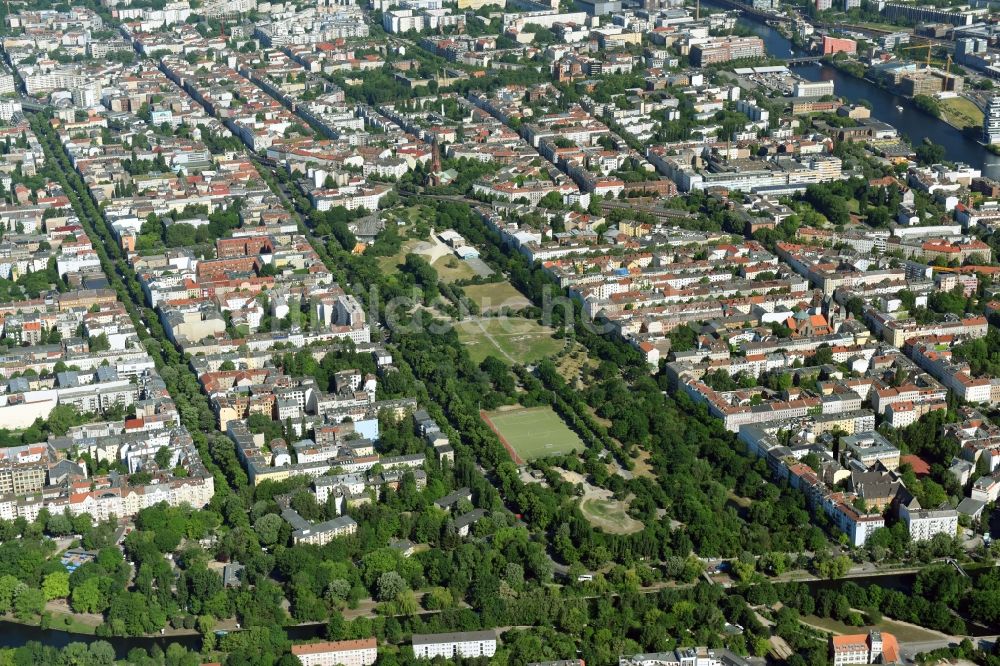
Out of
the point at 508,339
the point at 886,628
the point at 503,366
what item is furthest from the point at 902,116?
the point at 886,628

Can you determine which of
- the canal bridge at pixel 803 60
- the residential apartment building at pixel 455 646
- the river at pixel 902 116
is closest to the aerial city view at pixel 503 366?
the residential apartment building at pixel 455 646

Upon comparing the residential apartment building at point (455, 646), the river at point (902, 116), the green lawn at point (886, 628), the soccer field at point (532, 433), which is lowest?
the river at point (902, 116)

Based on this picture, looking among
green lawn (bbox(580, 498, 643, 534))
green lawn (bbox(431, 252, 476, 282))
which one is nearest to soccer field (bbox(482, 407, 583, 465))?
green lawn (bbox(580, 498, 643, 534))

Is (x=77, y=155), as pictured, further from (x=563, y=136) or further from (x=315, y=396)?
(x=315, y=396)

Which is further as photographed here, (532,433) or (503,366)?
(503,366)

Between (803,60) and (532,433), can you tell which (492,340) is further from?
(803,60)

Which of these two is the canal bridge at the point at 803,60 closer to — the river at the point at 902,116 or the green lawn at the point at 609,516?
the river at the point at 902,116

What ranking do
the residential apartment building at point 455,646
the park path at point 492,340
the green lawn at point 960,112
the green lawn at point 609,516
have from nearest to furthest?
the residential apartment building at point 455,646 → the green lawn at point 609,516 → the park path at point 492,340 → the green lawn at point 960,112
